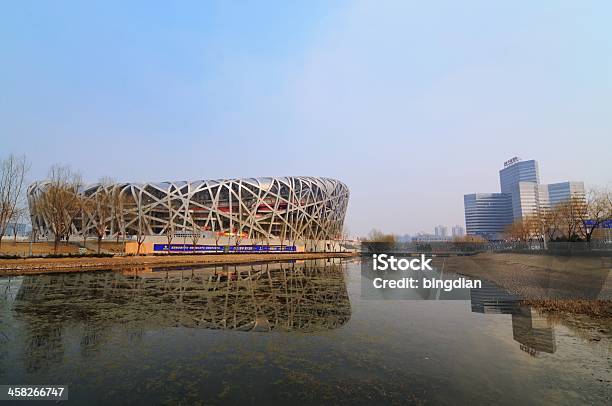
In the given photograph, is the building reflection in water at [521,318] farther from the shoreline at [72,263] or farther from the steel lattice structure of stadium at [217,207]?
the steel lattice structure of stadium at [217,207]

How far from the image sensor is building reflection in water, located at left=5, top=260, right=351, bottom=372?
8203 mm

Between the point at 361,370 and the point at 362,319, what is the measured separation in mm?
4730

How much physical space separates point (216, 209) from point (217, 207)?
0.89 m

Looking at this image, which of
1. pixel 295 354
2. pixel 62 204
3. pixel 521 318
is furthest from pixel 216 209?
pixel 295 354

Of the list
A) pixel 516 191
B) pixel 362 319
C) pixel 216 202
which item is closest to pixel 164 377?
pixel 362 319

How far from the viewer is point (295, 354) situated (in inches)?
285

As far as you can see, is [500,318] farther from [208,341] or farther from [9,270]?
[9,270]

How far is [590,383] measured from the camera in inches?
231

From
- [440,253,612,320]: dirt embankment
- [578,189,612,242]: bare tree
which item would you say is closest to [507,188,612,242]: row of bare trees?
[578,189,612,242]: bare tree

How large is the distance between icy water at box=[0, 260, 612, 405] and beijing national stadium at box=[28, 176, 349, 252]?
58640 mm

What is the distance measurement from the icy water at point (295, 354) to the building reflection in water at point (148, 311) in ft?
0.22

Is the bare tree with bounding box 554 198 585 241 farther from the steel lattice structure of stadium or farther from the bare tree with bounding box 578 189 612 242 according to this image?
the steel lattice structure of stadium

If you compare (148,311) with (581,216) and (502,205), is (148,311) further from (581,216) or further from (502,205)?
(502,205)

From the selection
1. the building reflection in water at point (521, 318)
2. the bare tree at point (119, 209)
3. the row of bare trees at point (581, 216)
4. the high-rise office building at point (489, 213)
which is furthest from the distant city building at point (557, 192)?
the bare tree at point (119, 209)
